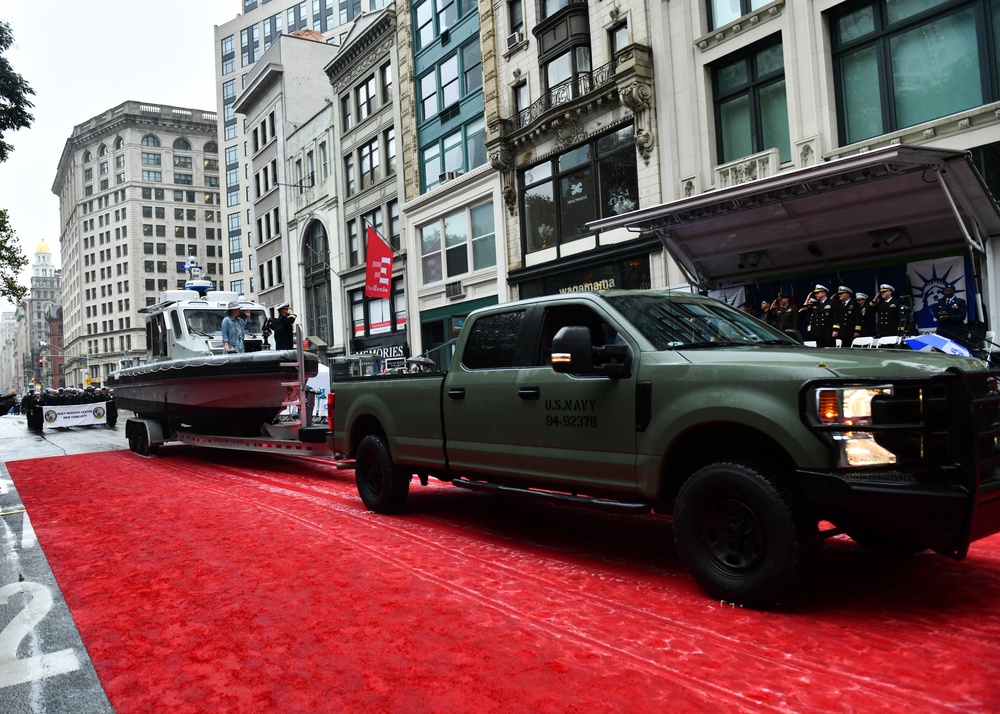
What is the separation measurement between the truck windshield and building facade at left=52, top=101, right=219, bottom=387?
362ft

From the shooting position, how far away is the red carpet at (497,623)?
3.25 m

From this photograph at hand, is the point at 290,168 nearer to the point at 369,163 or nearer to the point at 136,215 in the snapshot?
the point at 369,163

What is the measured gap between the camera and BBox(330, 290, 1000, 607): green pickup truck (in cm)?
381

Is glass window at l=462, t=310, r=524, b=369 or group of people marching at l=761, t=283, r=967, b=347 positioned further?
group of people marching at l=761, t=283, r=967, b=347

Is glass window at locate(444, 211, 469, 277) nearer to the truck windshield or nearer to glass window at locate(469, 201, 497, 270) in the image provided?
glass window at locate(469, 201, 497, 270)

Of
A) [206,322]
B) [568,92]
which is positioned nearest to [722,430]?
[206,322]

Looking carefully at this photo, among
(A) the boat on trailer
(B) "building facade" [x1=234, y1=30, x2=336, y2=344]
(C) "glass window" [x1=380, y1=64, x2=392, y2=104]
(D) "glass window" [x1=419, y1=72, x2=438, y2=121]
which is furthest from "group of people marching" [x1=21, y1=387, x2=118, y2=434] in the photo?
(C) "glass window" [x1=380, y1=64, x2=392, y2=104]

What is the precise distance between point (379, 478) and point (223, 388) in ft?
19.9

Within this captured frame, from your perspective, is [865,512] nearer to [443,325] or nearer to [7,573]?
[7,573]

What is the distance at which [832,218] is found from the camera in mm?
11531

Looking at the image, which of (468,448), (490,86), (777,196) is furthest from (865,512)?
(490,86)

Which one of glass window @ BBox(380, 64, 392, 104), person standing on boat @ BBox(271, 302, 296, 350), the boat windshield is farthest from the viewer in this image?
glass window @ BBox(380, 64, 392, 104)

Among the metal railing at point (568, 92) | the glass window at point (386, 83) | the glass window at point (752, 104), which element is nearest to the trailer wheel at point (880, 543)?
the glass window at point (752, 104)

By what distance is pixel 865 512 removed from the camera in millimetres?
3836
